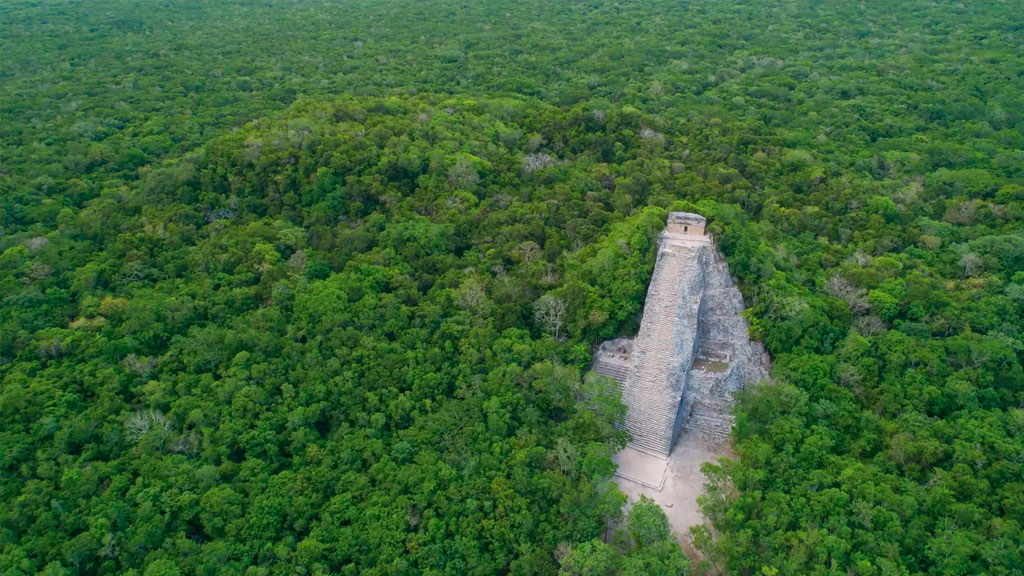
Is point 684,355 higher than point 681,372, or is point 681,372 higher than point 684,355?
point 684,355

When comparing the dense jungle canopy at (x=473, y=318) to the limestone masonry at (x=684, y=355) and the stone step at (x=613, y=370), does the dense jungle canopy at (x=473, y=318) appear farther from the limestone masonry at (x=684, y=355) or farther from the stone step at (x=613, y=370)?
the stone step at (x=613, y=370)

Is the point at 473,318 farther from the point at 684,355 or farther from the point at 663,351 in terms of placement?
the point at 684,355

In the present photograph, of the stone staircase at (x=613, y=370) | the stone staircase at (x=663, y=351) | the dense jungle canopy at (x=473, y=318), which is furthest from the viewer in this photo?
the stone staircase at (x=613, y=370)

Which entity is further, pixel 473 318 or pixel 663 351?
pixel 473 318

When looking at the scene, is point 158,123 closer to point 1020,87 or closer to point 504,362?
point 504,362

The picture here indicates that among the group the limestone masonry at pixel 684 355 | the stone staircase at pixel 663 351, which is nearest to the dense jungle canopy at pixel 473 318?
the limestone masonry at pixel 684 355

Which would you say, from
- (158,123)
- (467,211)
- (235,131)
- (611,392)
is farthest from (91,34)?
(611,392)

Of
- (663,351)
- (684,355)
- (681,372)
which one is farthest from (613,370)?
(684,355)
